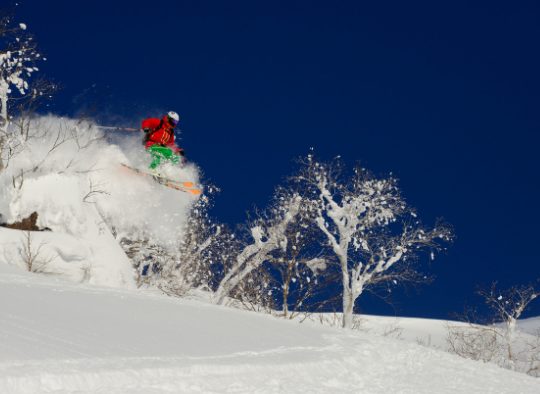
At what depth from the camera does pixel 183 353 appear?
7.71 m

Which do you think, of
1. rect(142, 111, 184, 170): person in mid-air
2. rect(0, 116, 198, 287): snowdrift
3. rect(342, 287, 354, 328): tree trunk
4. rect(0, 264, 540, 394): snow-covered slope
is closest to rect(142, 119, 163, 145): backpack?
rect(142, 111, 184, 170): person in mid-air

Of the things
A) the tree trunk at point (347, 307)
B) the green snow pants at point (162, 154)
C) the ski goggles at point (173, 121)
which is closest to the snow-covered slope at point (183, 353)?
the ski goggles at point (173, 121)

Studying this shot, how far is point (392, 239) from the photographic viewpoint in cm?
2605

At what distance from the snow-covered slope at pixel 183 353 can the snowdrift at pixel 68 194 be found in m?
6.24

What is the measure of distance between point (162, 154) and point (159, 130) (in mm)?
1302

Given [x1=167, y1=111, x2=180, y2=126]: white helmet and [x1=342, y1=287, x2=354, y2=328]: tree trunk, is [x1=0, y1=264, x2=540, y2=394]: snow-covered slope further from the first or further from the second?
[x1=342, y1=287, x2=354, y2=328]: tree trunk

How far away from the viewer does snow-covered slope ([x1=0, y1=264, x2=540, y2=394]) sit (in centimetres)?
602

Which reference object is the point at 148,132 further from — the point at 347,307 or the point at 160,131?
the point at 347,307

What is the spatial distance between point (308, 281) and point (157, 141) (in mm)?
10279

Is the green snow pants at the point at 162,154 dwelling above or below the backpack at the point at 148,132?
below

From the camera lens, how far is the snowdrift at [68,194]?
19.3m

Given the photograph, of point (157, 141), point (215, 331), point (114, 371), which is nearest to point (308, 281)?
point (157, 141)

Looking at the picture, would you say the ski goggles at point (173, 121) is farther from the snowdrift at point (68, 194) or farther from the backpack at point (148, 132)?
the snowdrift at point (68, 194)

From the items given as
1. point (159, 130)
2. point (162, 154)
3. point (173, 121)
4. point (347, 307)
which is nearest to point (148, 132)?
point (159, 130)
